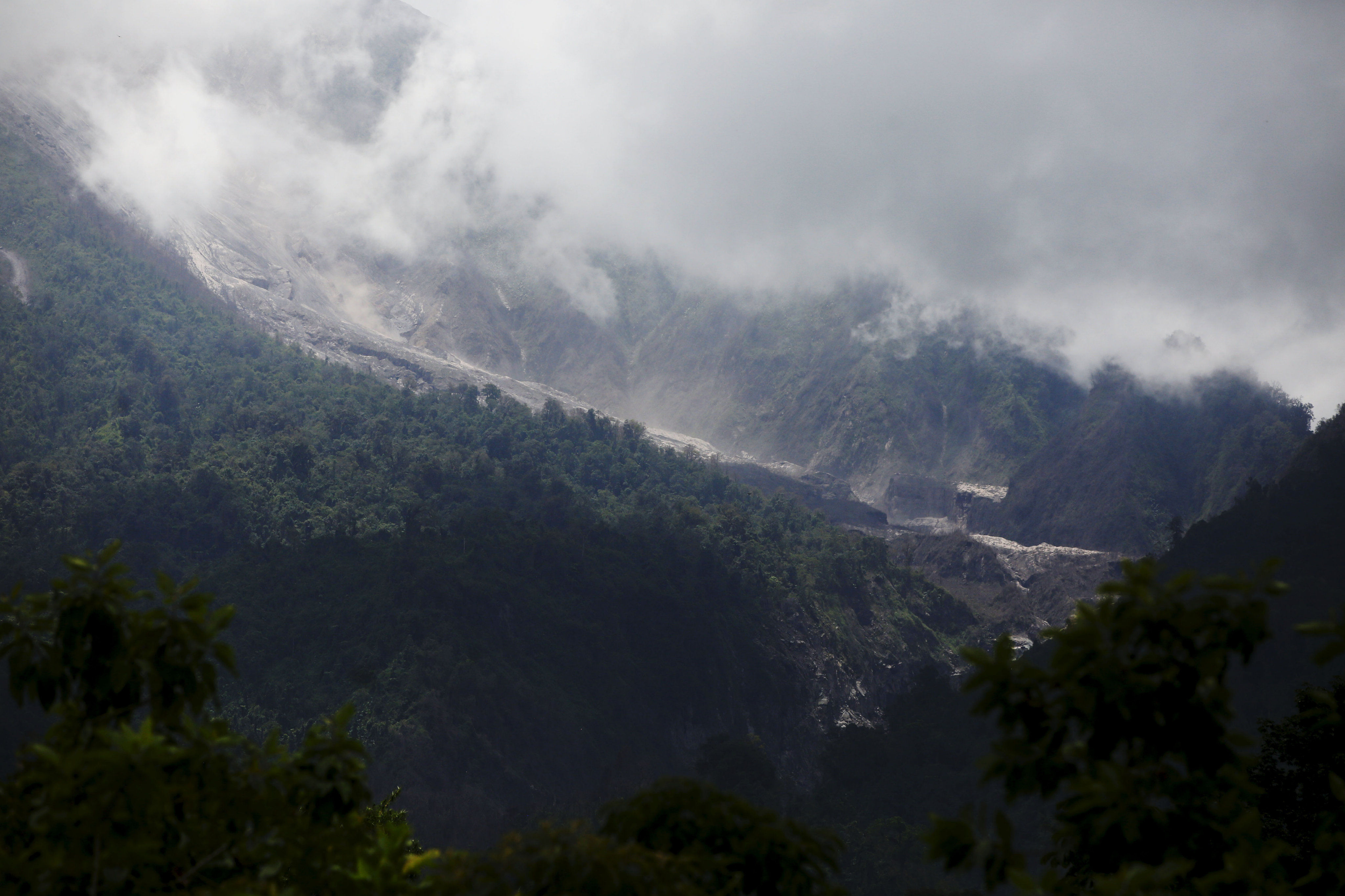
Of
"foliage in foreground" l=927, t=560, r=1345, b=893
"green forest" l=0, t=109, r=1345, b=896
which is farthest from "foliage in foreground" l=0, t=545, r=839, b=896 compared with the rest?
"foliage in foreground" l=927, t=560, r=1345, b=893

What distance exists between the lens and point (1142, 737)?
6.41 metres

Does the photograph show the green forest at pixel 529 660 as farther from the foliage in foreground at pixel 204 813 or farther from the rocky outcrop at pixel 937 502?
the rocky outcrop at pixel 937 502

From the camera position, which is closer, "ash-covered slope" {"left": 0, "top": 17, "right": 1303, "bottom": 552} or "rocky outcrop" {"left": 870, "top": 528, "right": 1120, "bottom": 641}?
"rocky outcrop" {"left": 870, "top": 528, "right": 1120, "bottom": 641}

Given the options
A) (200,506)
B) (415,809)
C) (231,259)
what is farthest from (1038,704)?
(231,259)

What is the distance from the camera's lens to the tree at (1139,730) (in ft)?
20.3

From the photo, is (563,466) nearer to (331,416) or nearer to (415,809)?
(331,416)

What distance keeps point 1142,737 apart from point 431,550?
6976 cm

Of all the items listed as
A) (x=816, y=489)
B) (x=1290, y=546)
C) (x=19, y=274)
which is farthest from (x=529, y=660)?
(x=816, y=489)

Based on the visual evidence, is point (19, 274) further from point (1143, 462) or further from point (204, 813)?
point (1143, 462)

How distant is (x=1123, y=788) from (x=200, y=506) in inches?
3155

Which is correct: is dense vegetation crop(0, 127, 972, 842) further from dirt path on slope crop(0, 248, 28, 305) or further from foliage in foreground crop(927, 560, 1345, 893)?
foliage in foreground crop(927, 560, 1345, 893)

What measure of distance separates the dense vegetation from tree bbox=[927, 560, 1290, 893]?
165 feet

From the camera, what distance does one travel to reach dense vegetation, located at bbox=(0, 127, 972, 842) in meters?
61.8

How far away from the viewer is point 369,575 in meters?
70.6
